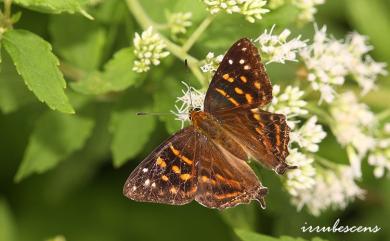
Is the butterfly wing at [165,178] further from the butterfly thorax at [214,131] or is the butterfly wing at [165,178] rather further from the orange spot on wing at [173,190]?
the butterfly thorax at [214,131]

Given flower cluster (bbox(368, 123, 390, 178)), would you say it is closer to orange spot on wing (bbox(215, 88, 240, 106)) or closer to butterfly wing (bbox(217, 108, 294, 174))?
butterfly wing (bbox(217, 108, 294, 174))

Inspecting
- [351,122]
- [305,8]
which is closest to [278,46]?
[305,8]

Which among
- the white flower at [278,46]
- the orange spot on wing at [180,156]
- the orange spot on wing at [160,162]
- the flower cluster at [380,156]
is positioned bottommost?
the flower cluster at [380,156]

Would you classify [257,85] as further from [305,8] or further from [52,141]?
[52,141]

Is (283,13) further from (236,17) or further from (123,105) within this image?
(123,105)

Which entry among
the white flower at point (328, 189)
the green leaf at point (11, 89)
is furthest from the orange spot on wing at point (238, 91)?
the green leaf at point (11, 89)

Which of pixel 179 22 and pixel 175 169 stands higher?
pixel 179 22
